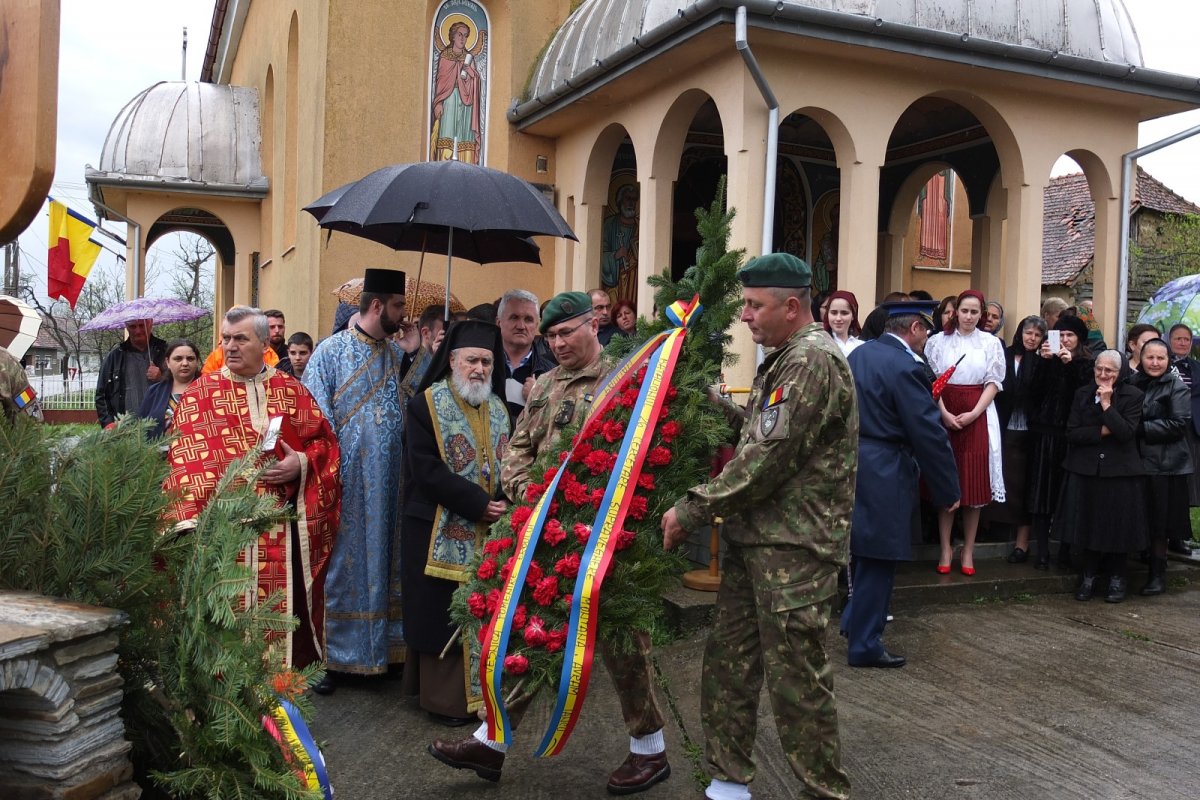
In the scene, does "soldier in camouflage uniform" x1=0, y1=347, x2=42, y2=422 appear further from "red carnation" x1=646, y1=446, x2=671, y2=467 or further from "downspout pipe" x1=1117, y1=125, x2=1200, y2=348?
"downspout pipe" x1=1117, y1=125, x2=1200, y2=348

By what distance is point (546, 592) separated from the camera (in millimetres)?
3666

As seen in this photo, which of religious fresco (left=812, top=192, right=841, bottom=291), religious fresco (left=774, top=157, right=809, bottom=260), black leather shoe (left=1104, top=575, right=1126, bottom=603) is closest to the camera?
black leather shoe (left=1104, top=575, right=1126, bottom=603)

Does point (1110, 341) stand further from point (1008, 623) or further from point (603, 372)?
point (603, 372)

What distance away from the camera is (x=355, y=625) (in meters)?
5.43

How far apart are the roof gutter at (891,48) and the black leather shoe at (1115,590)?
4579 millimetres

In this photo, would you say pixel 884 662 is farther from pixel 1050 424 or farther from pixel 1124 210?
pixel 1124 210

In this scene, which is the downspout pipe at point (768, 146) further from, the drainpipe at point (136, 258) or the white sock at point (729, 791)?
the drainpipe at point (136, 258)

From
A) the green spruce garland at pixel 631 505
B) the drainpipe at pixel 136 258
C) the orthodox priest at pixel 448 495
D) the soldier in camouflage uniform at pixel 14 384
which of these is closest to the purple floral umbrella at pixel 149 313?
the soldier in camouflage uniform at pixel 14 384

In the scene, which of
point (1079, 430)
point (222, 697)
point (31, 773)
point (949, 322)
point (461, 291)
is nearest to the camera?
point (31, 773)

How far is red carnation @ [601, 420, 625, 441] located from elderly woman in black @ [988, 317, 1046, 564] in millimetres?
5026

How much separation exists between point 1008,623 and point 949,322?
231 centimetres

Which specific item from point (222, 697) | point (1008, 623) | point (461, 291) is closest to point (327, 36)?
point (461, 291)

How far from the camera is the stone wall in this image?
2.08 meters

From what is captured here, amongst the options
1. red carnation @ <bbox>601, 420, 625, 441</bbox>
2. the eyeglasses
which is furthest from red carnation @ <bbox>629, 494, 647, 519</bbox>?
the eyeglasses
